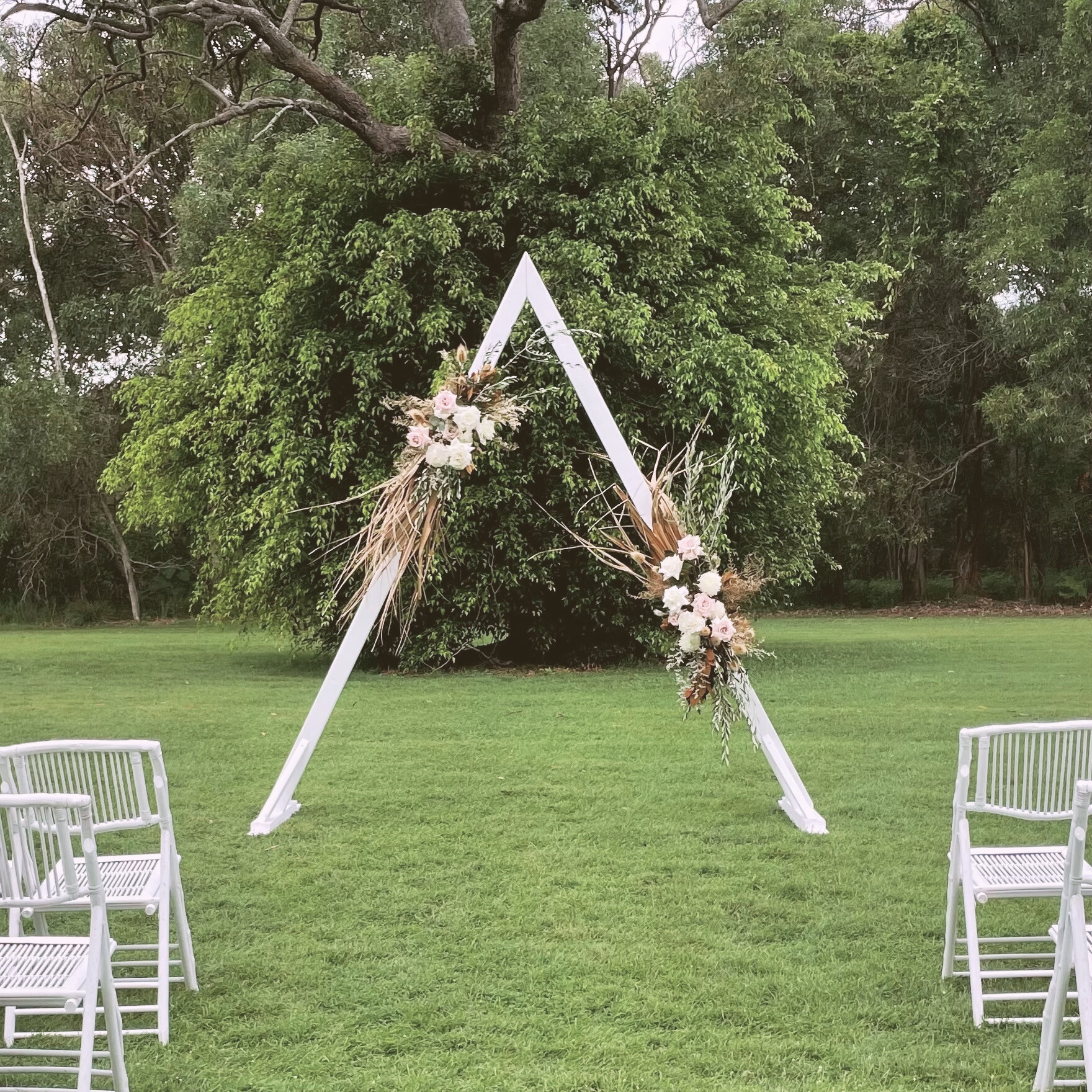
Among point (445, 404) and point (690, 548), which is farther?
point (445, 404)

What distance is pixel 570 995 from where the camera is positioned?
429 centimetres

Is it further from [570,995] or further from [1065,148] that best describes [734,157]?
[570,995]

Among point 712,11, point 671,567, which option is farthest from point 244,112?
point 671,567

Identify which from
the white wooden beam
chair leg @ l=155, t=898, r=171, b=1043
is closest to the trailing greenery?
the white wooden beam

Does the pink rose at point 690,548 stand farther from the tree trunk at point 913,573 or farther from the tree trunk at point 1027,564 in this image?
the tree trunk at point 1027,564

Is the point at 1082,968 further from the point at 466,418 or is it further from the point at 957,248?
the point at 957,248

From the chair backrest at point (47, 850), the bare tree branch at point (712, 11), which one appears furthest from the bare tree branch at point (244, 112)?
the chair backrest at point (47, 850)

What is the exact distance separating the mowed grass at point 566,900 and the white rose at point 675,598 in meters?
1.29

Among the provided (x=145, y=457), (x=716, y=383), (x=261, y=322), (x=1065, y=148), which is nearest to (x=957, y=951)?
(x=716, y=383)

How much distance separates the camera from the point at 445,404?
20.1 ft

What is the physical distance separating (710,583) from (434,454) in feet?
4.96

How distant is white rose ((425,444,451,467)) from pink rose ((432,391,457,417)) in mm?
160

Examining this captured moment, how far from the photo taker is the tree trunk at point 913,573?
2716 centimetres

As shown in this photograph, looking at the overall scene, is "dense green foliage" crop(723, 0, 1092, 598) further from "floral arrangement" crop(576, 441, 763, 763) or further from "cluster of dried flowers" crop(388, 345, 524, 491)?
"floral arrangement" crop(576, 441, 763, 763)
